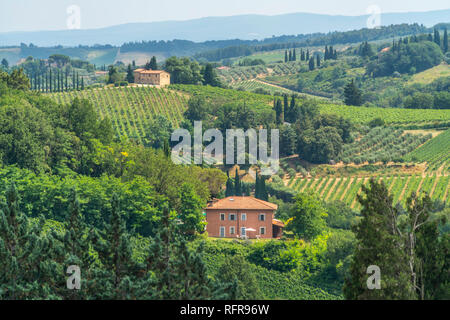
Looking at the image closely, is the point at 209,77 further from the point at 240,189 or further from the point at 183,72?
the point at 240,189

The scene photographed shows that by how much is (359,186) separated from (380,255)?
137ft

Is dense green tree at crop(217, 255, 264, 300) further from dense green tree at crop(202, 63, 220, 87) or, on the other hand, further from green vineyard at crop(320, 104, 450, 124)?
dense green tree at crop(202, 63, 220, 87)

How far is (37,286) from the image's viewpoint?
30.9 meters

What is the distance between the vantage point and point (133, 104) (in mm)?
95438

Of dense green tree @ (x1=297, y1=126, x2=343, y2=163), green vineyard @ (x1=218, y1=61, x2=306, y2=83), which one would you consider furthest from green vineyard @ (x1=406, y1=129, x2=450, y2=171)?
green vineyard @ (x1=218, y1=61, x2=306, y2=83)

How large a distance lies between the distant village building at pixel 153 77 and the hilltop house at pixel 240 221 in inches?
2223

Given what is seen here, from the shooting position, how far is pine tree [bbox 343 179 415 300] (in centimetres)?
2631

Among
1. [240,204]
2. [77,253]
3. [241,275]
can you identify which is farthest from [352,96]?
[77,253]

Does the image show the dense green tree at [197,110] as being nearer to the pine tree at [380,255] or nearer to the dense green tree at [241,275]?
the dense green tree at [241,275]

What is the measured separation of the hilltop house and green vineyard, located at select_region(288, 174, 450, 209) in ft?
44.4

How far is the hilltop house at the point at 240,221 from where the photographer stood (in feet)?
168
